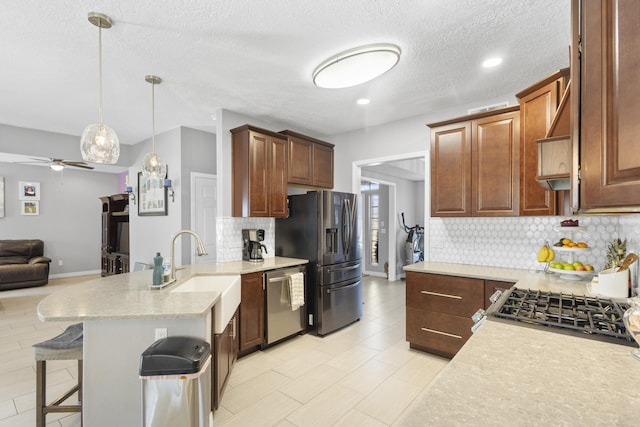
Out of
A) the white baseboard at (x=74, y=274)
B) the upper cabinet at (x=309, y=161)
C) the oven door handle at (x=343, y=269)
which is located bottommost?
the white baseboard at (x=74, y=274)

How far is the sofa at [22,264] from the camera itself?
5.87 metres

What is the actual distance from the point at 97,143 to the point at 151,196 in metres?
3.03

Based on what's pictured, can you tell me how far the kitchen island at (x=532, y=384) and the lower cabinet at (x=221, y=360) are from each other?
5.39 feet

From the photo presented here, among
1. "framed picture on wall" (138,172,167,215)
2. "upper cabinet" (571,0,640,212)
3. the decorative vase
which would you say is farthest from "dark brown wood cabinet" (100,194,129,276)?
the decorative vase

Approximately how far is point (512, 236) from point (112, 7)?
378cm

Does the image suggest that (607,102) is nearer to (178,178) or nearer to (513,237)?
(513,237)

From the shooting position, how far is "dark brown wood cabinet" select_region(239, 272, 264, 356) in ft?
9.89

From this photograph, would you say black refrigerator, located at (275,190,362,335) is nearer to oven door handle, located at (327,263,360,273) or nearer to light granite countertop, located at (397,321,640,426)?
oven door handle, located at (327,263,360,273)

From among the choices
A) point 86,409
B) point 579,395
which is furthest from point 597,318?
point 86,409

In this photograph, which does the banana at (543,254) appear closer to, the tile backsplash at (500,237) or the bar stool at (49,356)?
the tile backsplash at (500,237)

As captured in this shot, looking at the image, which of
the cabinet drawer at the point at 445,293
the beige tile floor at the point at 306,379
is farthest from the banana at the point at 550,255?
the beige tile floor at the point at 306,379

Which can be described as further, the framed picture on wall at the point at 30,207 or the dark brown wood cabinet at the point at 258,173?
the framed picture on wall at the point at 30,207

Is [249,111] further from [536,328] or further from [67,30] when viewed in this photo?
[536,328]

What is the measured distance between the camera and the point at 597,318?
1.50 meters
